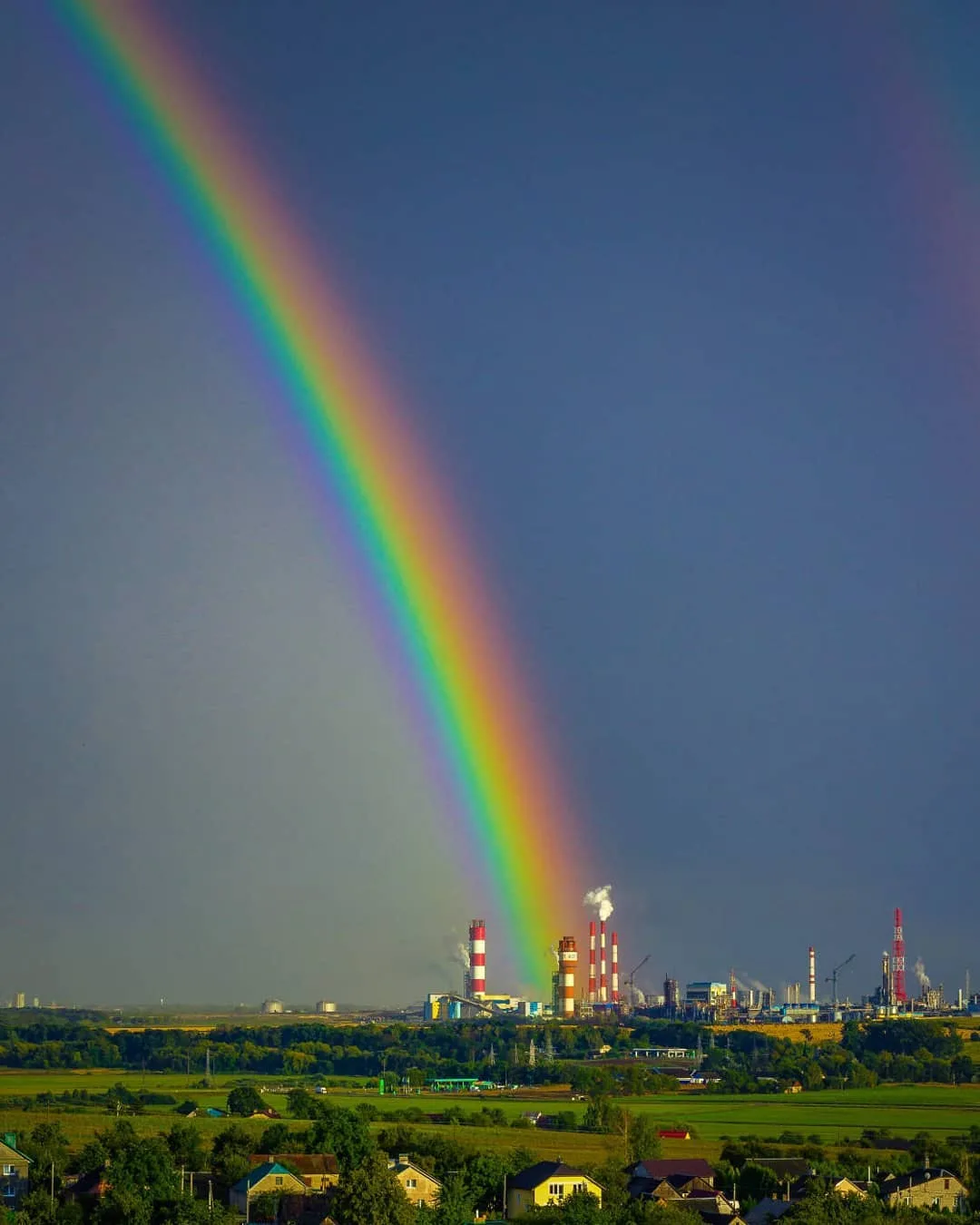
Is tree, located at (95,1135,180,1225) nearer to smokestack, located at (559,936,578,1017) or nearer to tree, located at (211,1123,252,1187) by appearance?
tree, located at (211,1123,252,1187)

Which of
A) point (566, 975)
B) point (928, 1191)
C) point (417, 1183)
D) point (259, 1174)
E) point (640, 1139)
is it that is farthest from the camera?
point (566, 975)

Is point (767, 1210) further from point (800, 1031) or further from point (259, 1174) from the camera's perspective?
point (800, 1031)

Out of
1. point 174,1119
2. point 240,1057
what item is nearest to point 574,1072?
point 240,1057

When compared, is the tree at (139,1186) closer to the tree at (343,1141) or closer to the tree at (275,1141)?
the tree at (275,1141)

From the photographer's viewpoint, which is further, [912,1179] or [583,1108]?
[583,1108]

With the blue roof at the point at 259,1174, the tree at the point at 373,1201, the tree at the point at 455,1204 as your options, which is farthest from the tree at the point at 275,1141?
the tree at the point at 373,1201

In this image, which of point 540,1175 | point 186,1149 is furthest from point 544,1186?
point 186,1149

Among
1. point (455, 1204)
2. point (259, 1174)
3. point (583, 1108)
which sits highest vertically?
point (259, 1174)

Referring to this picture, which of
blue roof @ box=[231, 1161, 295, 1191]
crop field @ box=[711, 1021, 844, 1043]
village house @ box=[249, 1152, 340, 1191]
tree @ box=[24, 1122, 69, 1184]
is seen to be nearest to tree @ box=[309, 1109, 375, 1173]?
village house @ box=[249, 1152, 340, 1191]
